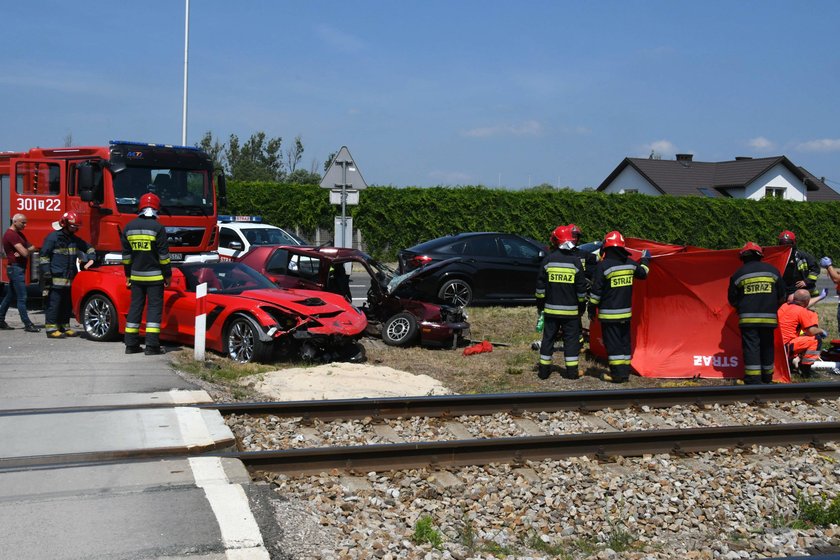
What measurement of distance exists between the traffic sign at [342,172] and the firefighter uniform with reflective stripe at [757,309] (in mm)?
7893

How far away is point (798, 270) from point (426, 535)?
1021 centimetres

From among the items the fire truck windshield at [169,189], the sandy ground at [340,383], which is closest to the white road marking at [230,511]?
the sandy ground at [340,383]

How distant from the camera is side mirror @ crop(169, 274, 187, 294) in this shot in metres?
12.4

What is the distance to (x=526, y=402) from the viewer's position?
9.21 metres

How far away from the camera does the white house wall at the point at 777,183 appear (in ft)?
177

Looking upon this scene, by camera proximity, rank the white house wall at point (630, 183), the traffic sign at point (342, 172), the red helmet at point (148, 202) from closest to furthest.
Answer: the red helmet at point (148, 202), the traffic sign at point (342, 172), the white house wall at point (630, 183)

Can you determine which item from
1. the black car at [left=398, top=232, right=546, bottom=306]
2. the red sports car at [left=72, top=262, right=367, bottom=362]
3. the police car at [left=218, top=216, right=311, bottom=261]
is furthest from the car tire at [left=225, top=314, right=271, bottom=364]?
the police car at [left=218, top=216, right=311, bottom=261]

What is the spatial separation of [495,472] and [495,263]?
10.3 meters

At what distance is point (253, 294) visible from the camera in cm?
1184

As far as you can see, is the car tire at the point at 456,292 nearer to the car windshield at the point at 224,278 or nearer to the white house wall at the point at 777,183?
the car windshield at the point at 224,278

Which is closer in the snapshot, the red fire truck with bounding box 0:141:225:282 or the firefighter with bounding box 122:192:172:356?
the firefighter with bounding box 122:192:172:356

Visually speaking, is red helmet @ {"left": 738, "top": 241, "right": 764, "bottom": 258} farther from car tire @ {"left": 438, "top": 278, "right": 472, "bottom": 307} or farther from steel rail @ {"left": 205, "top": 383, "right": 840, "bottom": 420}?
car tire @ {"left": 438, "top": 278, "right": 472, "bottom": 307}

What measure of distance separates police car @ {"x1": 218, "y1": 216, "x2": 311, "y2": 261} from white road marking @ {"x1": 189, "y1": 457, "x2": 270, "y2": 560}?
1285cm

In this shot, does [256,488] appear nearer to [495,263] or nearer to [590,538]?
[590,538]
